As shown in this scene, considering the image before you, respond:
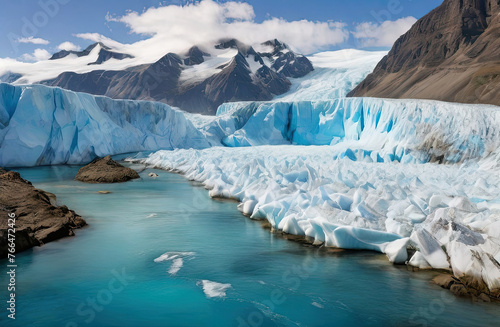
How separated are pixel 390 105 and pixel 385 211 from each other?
581 inches

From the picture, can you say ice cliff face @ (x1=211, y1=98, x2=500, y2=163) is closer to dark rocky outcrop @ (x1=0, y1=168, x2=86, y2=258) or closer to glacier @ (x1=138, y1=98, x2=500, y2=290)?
glacier @ (x1=138, y1=98, x2=500, y2=290)

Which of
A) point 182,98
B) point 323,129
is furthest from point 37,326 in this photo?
point 182,98

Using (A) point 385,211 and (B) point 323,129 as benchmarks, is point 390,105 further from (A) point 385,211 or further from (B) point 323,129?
(A) point 385,211

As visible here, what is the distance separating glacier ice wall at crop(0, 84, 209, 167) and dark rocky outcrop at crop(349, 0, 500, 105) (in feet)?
66.3

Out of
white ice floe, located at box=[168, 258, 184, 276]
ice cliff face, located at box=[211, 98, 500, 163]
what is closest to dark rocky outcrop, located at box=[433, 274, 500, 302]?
white ice floe, located at box=[168, 258, 184, 276]

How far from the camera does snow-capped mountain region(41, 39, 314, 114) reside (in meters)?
69.5

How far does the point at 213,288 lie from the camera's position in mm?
4523

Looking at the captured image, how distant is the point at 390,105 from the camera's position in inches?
804

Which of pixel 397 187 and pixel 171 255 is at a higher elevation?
pixel 397 187

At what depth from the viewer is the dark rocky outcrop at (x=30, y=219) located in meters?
5.64

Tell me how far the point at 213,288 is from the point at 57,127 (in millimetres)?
16507

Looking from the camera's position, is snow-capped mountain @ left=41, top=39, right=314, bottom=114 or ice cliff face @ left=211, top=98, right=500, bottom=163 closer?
ice cliff face @ left=211, top=98, right=500, bottom=163

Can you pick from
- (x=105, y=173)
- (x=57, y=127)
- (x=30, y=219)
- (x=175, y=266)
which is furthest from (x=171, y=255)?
(x=57, y=127)

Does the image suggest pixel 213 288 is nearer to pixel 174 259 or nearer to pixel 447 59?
pixel 174 259
